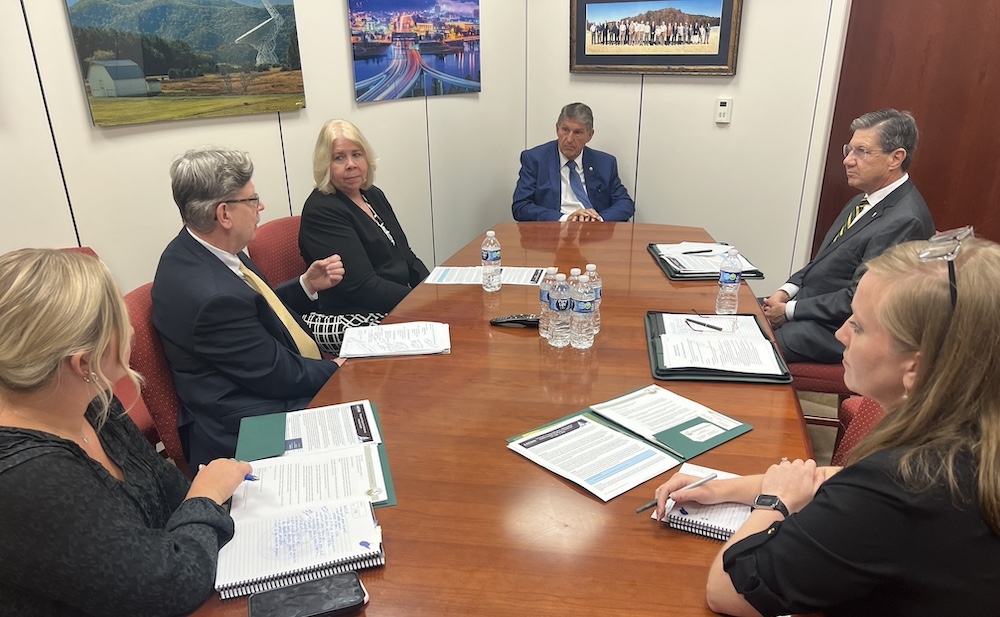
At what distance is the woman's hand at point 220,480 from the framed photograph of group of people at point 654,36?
12.0 feet

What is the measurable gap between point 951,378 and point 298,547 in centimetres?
99

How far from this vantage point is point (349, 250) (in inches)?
102

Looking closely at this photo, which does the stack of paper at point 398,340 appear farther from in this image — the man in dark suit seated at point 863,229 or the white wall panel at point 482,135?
the white wall panel at point 482,135

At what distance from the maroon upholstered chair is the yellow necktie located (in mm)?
1584

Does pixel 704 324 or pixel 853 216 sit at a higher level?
pixel 853 216

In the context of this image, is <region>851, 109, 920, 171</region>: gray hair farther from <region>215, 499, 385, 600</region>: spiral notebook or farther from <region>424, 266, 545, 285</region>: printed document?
<region>215, 499, 385, 600</region>: spiral notebook

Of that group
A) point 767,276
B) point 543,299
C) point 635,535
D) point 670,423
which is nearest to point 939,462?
point 635,535

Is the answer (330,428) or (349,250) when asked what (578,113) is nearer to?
(349,250)


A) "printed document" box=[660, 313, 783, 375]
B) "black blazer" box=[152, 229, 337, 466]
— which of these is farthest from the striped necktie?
"black blazer" box=[152, 229, 337, 466]

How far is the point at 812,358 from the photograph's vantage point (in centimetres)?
237

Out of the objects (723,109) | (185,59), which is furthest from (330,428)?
(723,109)

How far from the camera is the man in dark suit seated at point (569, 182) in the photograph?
12.6 ft

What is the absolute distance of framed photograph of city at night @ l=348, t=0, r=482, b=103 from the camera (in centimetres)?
328

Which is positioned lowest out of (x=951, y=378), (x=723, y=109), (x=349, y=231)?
(x=349, y=231)
